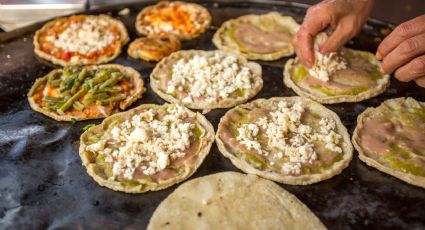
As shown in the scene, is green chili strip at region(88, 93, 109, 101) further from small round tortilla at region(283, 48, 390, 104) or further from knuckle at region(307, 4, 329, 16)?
A: knuckle at region(307, 4, 329, 16)

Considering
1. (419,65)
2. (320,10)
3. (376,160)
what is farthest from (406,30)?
(376,160)

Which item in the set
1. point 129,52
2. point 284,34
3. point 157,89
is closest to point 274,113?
point 157,89

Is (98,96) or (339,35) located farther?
(339,35)

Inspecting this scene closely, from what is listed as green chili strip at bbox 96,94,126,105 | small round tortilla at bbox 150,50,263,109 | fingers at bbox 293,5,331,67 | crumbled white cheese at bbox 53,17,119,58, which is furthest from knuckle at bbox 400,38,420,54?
crumbled white cheese at bbox 53,17,119,58

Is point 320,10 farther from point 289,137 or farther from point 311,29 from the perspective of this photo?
point 289,137

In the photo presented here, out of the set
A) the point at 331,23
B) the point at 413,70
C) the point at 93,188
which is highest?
the point at 331,23

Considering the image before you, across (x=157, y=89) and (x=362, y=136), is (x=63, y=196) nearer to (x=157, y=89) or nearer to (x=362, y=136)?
(x=157, y=89)
